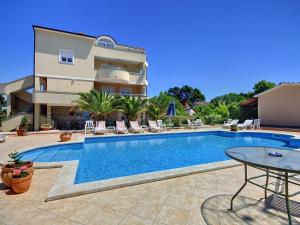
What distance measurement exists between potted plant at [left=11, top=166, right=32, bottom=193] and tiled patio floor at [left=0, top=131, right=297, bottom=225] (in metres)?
0.15

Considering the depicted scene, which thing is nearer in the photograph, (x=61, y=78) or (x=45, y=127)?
(x=45, y=127)

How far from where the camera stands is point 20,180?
4254mm

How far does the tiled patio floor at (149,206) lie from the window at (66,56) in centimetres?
1819

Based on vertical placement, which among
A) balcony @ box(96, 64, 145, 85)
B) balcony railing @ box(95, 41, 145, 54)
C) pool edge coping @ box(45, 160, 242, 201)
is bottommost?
pool edge coping @ box(45, 160, 242, 201)

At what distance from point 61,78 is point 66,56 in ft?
8.66

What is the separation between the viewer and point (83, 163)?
828 cm

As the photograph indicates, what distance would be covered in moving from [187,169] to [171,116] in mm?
16035

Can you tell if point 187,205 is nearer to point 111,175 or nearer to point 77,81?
point 111,175

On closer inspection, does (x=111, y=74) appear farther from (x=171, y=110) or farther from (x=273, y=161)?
(x=273, y=161)

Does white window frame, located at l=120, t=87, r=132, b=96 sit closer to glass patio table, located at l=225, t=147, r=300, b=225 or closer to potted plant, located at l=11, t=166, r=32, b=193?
potted plant, located at l=11, t=166, r=32, b=193

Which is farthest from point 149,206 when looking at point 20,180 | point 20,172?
point 20,172

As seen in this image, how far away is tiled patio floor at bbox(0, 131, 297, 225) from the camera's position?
319cm

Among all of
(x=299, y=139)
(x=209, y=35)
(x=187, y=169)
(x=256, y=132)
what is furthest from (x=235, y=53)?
(x=187, y=169)

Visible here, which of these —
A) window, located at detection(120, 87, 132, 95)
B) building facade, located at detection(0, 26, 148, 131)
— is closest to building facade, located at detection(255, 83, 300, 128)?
building facade, located at detection(0, 26, 148, 131)
